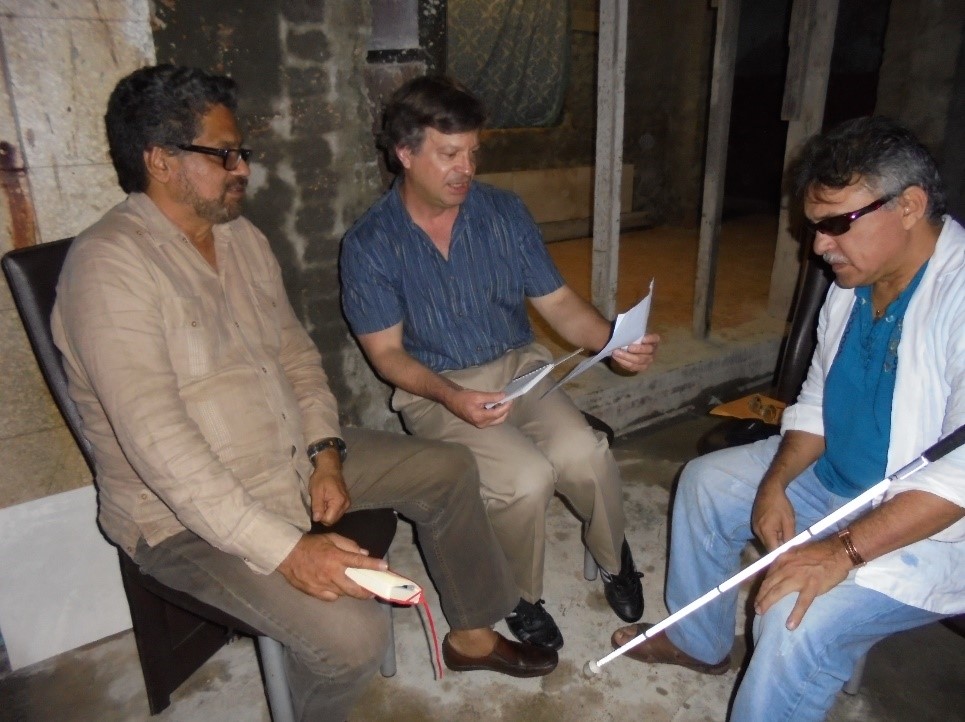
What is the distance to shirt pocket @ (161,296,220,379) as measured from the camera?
5.62ft

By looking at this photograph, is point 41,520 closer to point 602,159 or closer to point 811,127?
point 602,159

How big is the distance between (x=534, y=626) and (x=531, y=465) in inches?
22.7

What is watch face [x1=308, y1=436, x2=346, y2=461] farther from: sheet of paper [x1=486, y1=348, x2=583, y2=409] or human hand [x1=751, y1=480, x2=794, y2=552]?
human hand [x1=751, y1=480, x2=794, y2=552]

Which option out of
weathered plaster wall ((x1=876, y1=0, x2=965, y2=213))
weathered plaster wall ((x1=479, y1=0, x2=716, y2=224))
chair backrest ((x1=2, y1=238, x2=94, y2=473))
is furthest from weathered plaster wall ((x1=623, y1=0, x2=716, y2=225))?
chair backrest ((x1=2, y1=238, x2=94, y2=473))

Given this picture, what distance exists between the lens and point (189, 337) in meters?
1.74

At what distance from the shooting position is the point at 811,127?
4047 mm

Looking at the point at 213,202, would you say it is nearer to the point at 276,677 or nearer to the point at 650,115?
the point at 276,677

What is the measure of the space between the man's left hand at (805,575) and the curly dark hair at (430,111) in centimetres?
157

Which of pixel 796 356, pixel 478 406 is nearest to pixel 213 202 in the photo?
pixel 478 406

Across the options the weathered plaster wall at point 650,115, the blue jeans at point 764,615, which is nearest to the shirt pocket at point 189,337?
the blue jeans at point 764,615

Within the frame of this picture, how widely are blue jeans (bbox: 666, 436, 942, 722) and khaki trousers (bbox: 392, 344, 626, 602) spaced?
0.95 feet

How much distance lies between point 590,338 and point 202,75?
1.49 m

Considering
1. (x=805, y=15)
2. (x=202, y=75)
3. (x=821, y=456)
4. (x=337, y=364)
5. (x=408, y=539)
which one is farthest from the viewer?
(x=805, y=15)

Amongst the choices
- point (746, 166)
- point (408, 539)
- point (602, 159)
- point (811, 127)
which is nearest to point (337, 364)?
point (408, 539)
